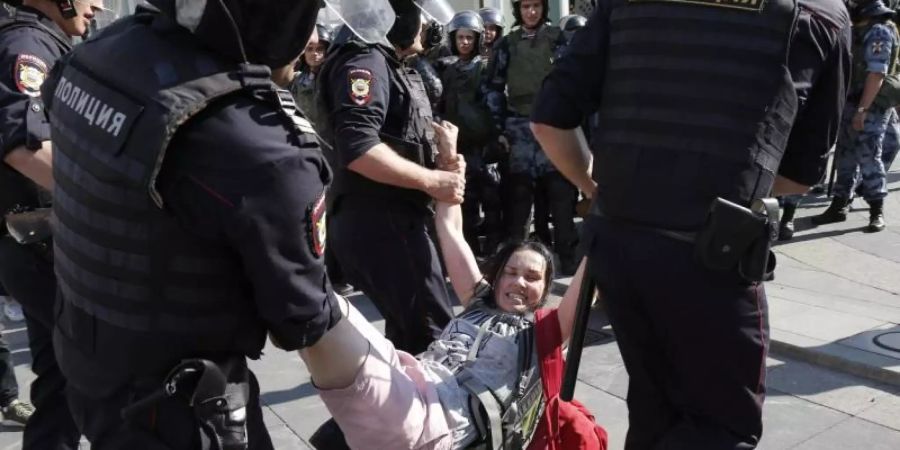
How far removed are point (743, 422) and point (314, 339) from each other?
1.23 m

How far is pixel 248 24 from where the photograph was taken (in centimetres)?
157

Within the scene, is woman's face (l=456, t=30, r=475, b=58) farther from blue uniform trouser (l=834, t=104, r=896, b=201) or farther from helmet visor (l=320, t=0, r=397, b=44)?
helmet visor (l=320, t=0, r=397, b=44)

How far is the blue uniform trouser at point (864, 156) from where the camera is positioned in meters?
6.80

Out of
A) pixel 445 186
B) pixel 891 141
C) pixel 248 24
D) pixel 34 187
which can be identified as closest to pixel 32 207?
pixel 34 187

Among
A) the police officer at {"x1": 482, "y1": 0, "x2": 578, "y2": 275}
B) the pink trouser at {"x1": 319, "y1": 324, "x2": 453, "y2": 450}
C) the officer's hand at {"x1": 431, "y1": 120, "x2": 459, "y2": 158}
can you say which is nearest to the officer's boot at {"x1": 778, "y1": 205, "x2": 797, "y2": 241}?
the police officer at {"x1": 482, "y1": 0, "x2": 578, "y2": 275}

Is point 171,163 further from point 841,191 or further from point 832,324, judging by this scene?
point 841,191

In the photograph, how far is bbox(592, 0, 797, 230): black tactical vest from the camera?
2.19 metres

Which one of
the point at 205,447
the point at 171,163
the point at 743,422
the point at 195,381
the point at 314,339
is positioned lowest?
the point at 743,422

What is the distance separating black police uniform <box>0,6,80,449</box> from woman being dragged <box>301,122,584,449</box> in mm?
1256

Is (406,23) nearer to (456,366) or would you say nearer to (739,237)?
(456,366)

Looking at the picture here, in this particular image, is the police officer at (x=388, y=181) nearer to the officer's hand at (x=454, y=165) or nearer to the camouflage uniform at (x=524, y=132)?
the officer's hand at (x=454, y=165)

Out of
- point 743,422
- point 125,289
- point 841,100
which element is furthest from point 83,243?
point 841,100

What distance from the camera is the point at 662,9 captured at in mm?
2275

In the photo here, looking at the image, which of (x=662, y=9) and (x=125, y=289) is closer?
(x=125, y=289)
